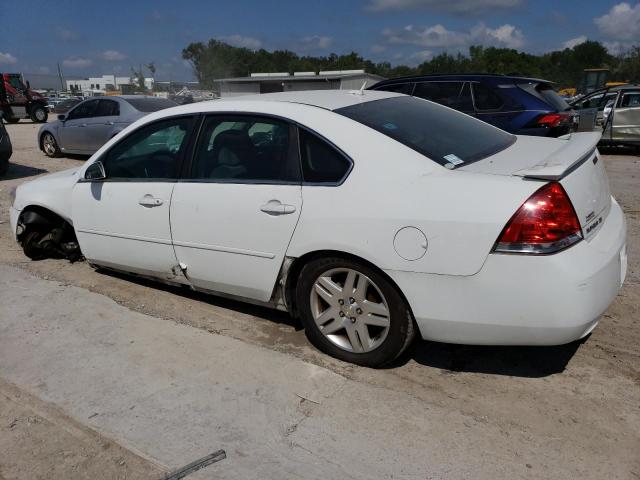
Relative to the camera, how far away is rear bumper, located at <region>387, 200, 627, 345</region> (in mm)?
2588

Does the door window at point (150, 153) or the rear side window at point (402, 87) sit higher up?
the rear side window at point (402, 87)

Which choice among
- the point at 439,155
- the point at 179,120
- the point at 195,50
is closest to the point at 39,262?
the point at 179,120

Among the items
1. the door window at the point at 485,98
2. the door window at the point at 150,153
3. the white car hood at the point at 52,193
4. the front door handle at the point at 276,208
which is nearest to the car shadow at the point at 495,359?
the front door handle at the point at 276,208

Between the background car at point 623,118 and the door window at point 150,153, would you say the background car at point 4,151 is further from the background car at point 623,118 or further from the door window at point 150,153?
the background car at point 623,118

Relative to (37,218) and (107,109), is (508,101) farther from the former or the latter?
(107,109)

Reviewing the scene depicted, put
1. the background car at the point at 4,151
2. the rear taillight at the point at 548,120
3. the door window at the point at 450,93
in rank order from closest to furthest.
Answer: the rear taillight at the point at 548,120
the door window at the point at 450,93
the background car at the point at 4,151

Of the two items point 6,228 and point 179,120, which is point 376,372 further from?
point 6,228

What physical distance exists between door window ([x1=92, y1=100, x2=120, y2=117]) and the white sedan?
779 centimetres

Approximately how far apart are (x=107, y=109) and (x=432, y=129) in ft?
32.7

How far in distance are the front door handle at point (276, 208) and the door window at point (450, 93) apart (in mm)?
6135

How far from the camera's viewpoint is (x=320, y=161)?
3.23 m

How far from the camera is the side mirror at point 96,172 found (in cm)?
429

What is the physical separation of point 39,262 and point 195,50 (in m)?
111

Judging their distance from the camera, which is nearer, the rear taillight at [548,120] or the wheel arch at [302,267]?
the wheel arch at [302,267]
